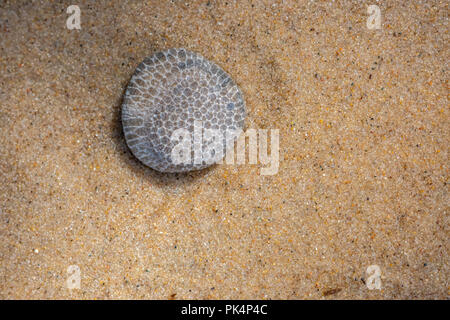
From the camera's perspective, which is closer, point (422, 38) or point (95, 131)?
point (95, 131)

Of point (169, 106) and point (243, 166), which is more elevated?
point (169, 106)

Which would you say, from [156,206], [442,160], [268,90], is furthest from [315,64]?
[156,206]

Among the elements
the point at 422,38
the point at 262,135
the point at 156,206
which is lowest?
the point at 156,206

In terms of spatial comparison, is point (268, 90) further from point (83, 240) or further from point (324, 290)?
point (83, 240)
